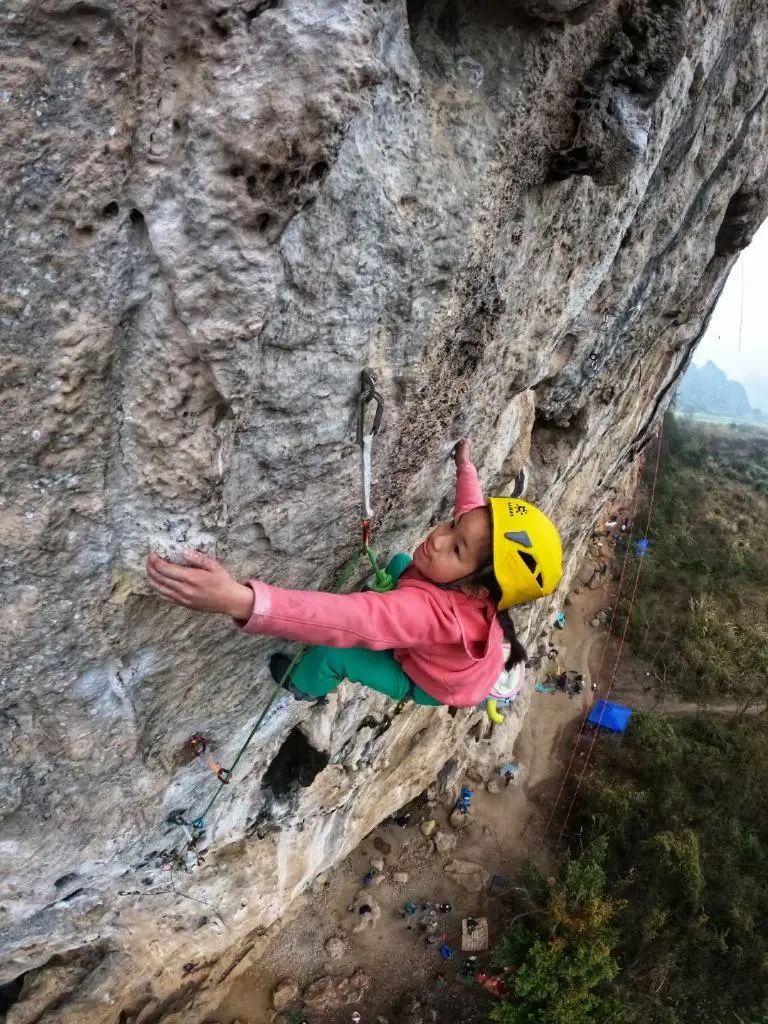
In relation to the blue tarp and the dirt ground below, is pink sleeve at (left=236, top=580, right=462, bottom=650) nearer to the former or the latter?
the dirt ground below

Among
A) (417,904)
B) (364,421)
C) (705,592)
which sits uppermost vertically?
(364,421)

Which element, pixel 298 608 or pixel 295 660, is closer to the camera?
pixel 298 608

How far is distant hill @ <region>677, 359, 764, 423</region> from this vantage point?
122812mm

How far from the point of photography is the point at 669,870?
30.5ft

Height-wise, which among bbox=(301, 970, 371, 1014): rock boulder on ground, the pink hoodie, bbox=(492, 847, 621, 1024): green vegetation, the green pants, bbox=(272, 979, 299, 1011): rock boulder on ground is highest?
the pink hoodie

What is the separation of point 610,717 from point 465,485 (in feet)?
34.8

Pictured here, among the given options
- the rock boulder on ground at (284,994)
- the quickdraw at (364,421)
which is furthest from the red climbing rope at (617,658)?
the quickdraw at (364,421)

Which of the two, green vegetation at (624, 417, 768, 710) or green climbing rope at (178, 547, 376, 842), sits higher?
green climbing rope at (178, 547, 376, 842)

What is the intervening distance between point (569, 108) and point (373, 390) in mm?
1230

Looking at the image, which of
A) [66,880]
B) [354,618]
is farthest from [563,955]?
[354,618]

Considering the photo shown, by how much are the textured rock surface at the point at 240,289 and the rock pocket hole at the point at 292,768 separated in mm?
814

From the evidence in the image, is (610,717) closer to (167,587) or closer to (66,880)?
(66,880)

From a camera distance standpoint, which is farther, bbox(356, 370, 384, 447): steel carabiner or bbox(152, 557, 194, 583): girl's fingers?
bbox(356, 370, 384, 447): steel carabiner

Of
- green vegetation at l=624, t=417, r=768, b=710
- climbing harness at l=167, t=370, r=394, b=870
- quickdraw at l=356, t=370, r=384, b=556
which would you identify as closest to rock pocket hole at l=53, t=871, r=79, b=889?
climbing harness at l=167, t=370, r=394, b=870
